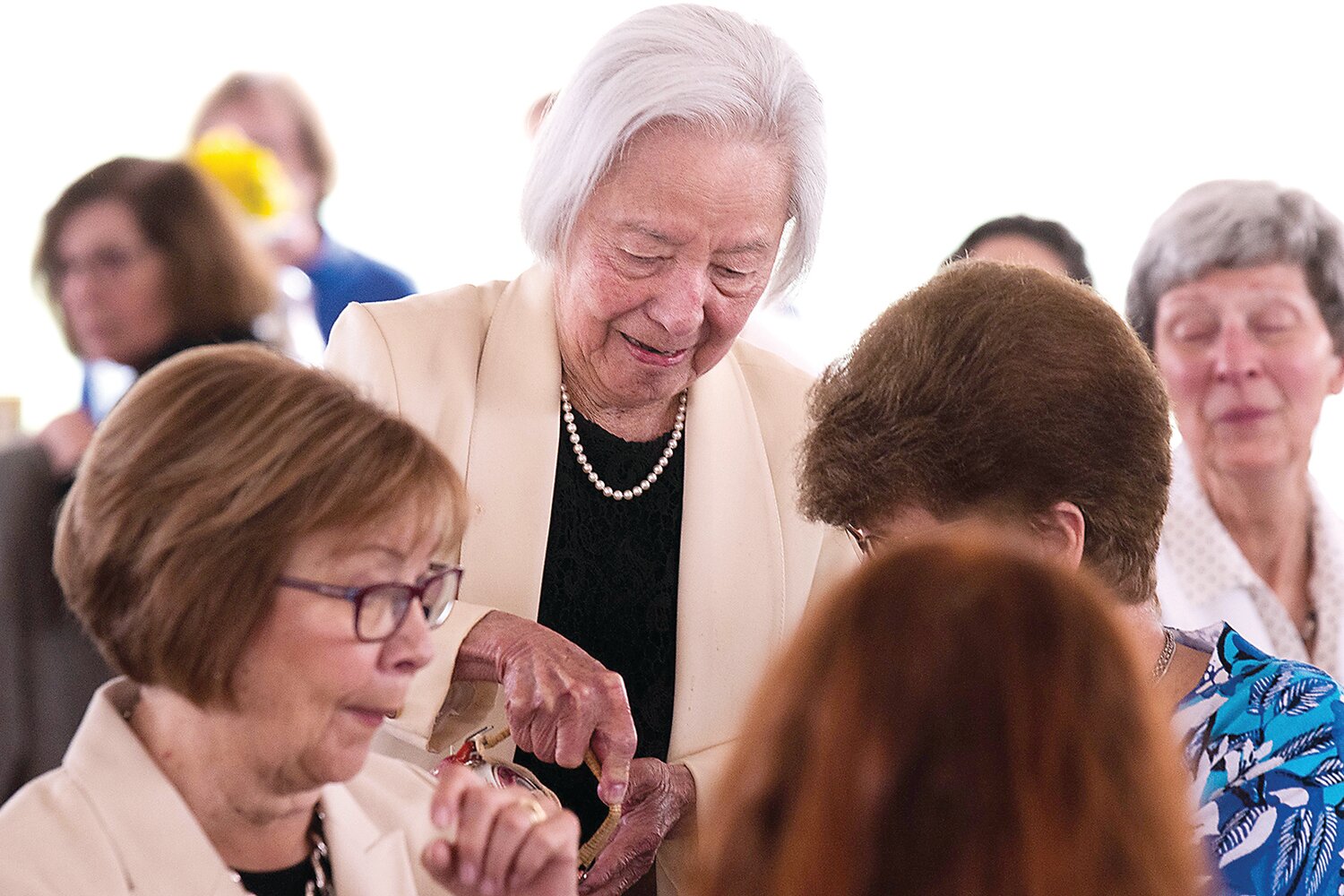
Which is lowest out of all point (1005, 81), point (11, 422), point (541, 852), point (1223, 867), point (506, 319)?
point (11, 422)

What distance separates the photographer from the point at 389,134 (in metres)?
4.43

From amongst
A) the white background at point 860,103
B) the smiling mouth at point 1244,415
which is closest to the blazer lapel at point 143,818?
the smiling mouth at point 1244,415

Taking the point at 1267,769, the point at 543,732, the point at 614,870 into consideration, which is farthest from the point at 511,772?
the point at 1267,769

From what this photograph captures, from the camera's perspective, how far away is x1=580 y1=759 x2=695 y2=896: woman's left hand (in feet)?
5.78

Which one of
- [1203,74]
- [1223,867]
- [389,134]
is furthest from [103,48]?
[1223,867]

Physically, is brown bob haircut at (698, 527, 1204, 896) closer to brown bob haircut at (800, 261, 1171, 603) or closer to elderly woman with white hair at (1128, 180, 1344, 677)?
brown bob haircut at (800, 261, 1171, 603)

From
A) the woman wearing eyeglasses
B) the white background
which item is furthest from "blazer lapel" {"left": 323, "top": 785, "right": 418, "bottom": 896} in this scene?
the white background

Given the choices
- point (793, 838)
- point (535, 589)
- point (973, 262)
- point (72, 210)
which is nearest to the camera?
point (793, 838)

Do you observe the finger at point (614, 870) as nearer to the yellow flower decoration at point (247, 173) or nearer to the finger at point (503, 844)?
the finger at point (503, 844)

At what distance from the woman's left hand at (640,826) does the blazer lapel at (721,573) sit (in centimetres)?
9

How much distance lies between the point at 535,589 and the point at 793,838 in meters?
1.06

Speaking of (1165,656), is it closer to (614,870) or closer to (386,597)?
(614,870)

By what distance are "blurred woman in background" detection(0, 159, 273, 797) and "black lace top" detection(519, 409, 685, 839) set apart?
1.14 meters

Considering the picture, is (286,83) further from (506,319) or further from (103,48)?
(506,319)
